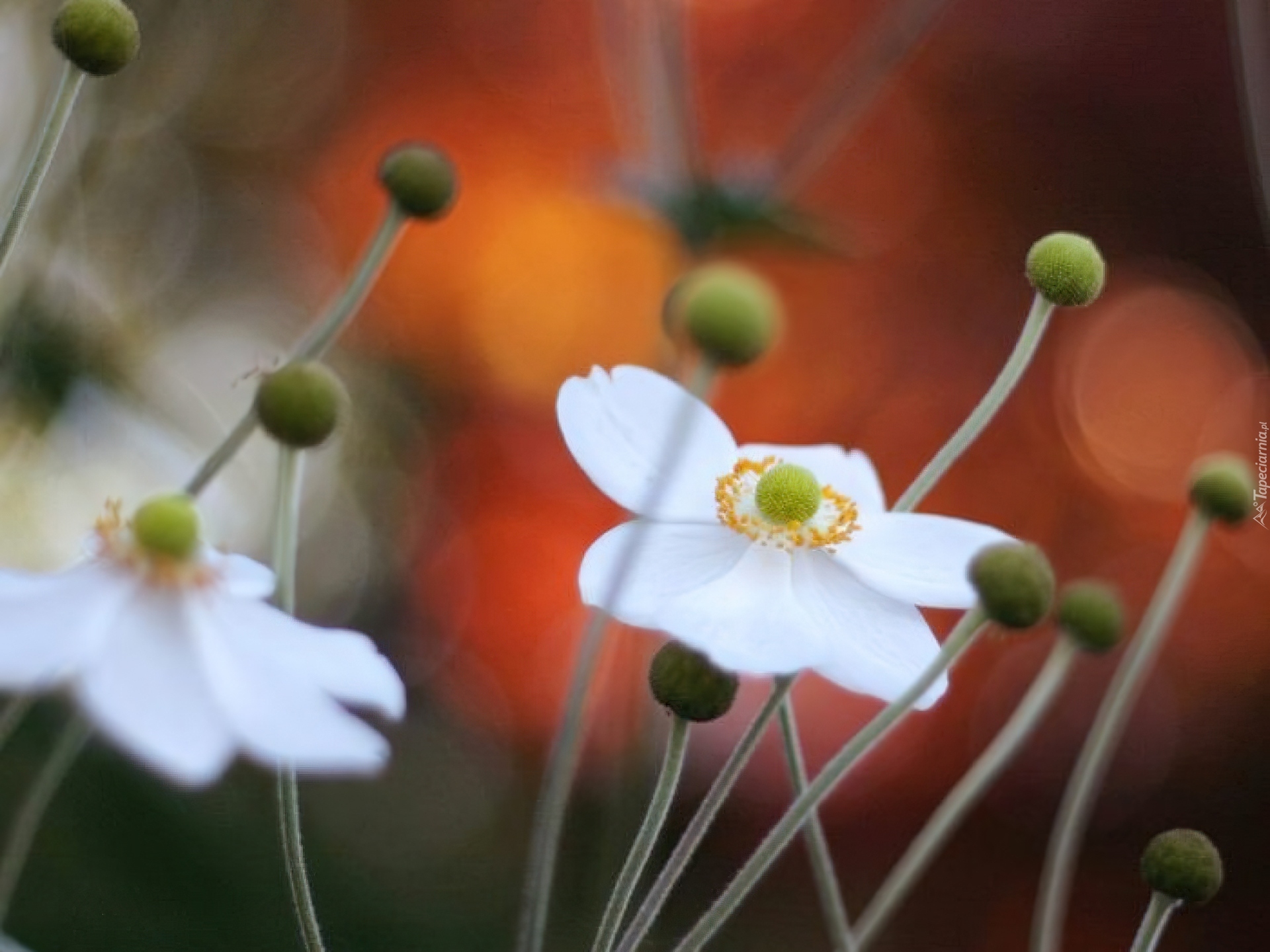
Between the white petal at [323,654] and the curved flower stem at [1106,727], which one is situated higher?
the curved flower stem at [1106,727]

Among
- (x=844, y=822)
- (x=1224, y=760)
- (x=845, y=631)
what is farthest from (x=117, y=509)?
(x=1224, y=760)

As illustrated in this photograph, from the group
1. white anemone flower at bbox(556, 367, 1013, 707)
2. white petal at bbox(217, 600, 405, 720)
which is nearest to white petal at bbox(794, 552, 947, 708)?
white anemone flower at bbox(556, 367, 1013, 707)

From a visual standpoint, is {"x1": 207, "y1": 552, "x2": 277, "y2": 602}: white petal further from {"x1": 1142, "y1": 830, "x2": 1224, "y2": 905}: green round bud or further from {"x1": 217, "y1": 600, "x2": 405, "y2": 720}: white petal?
{"x1": 1142, "y1": 830, "x2": 1224, "y2": 905}: green round bud

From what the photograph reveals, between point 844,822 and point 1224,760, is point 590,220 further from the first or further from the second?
point 1224,760

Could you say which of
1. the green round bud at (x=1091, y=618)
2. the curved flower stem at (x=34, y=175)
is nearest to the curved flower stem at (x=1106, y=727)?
the green round bud at (x=1091, y=618)

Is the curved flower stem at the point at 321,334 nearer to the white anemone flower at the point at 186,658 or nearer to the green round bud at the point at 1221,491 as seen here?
the white anemone flower at the point at 186,658

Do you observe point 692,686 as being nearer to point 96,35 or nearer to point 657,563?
point 657,563
